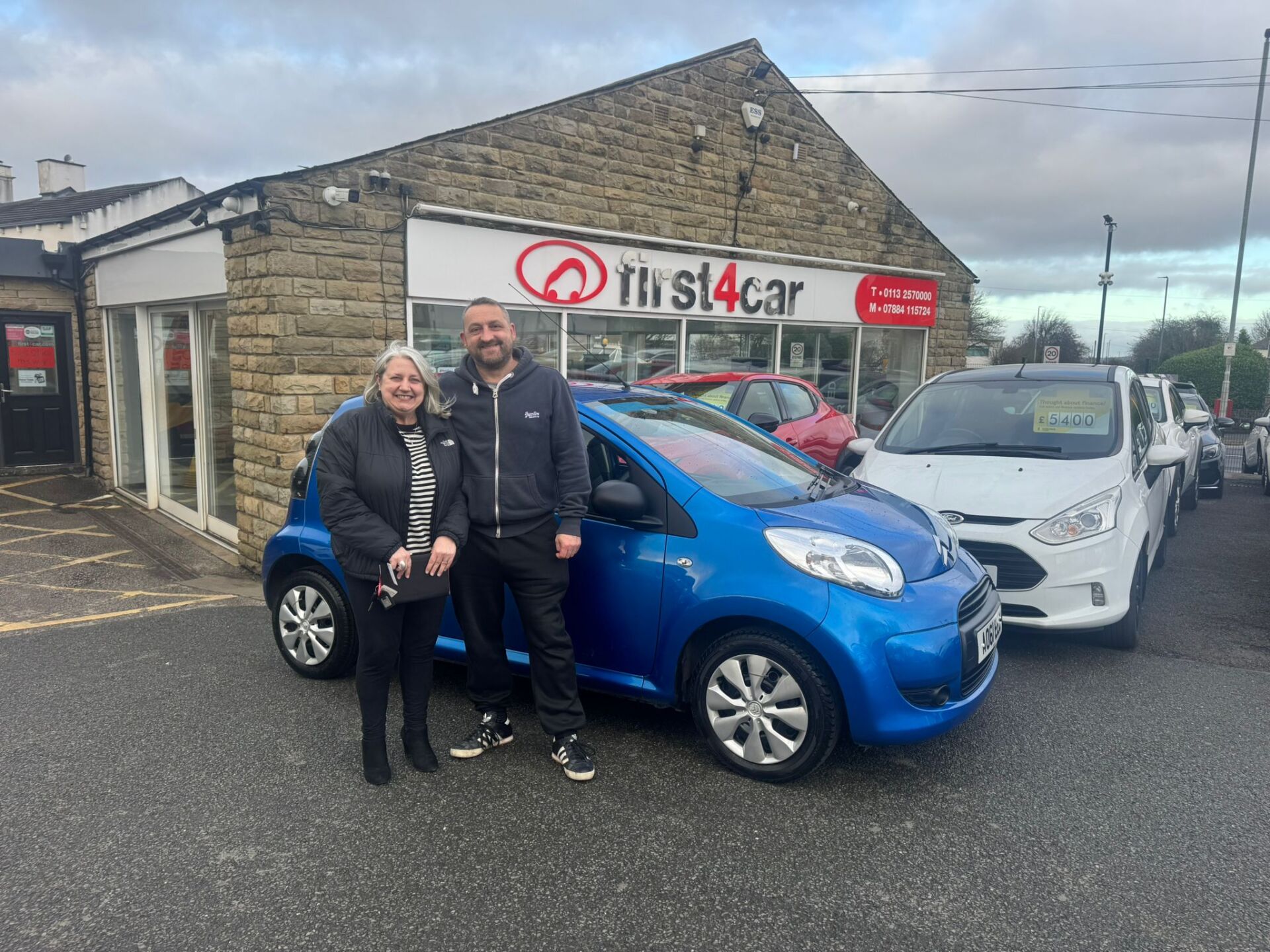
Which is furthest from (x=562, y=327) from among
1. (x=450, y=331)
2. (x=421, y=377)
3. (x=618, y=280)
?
(x=421, y=377)

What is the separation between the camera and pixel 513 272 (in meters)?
8.66

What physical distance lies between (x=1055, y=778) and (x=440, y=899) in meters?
2.50

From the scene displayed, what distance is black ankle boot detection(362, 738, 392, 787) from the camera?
3557 millimetres

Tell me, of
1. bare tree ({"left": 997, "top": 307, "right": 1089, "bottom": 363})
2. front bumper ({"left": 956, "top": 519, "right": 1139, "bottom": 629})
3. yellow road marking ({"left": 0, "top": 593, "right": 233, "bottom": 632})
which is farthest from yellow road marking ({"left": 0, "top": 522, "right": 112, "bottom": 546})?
bare tree ({"left": 997, "top": 307, "right": 1089, "bottom": 363})

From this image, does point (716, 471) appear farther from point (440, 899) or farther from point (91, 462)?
point (91, 462)

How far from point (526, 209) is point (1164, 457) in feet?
19.6

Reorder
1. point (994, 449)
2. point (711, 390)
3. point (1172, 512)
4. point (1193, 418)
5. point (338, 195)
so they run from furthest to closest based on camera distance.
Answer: point (1193, 418) → point (1172, 512) → point (711, 390) → point (338, 195) → point (994, 449)

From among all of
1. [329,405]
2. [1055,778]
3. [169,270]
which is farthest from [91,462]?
[1055,778]

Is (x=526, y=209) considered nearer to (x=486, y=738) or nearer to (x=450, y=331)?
(x=450, y=331)

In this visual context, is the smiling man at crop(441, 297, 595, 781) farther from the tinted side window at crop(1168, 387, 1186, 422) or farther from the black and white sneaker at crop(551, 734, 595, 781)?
the tinted side window at crop(1168, 387, 1186, 422)

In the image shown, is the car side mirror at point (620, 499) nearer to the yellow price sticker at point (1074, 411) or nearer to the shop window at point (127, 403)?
the yellow price sticker at point (1074, 411)

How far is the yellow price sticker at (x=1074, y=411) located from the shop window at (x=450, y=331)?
3.99 m

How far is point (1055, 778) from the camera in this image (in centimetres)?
364

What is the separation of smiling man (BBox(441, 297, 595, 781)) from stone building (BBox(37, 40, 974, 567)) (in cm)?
388
